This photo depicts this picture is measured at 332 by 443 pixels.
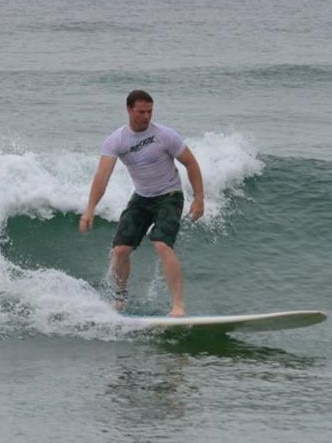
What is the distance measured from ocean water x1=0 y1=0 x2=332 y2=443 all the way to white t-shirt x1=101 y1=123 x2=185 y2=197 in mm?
1081

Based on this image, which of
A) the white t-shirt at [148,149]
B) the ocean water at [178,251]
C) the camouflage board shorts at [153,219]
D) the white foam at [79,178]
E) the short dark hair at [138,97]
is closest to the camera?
the ocean water at [178,251]

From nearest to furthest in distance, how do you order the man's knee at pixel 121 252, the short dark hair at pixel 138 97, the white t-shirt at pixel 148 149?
the short dark hair at pixel 138 97 → the white t-shirt at pixel 148 149 → the man's knee at pixel 121 252

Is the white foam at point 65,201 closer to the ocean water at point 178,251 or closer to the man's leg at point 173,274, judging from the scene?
the ocean water at point 178,251

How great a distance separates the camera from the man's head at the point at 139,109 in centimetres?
920

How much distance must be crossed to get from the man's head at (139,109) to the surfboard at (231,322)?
1413mm

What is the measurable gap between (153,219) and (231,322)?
3.46 feet

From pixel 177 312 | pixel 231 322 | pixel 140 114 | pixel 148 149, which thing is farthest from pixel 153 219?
pixel 231 322

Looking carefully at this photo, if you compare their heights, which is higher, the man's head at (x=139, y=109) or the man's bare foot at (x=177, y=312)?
the man's head at (x=139, y=109)

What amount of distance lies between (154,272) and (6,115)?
7256 millimetres

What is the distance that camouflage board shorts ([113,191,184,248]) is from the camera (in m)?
9.60

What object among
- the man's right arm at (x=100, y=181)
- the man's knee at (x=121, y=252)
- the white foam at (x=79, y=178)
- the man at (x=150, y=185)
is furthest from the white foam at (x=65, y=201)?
the man's right arm at (x=100, y=181)

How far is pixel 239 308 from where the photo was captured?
411 inches

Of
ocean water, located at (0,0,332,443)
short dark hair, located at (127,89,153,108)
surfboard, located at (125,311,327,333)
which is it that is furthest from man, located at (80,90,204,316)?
ocean water, located at (0,0,332,443)

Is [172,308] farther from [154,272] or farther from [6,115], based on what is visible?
[6,115]
